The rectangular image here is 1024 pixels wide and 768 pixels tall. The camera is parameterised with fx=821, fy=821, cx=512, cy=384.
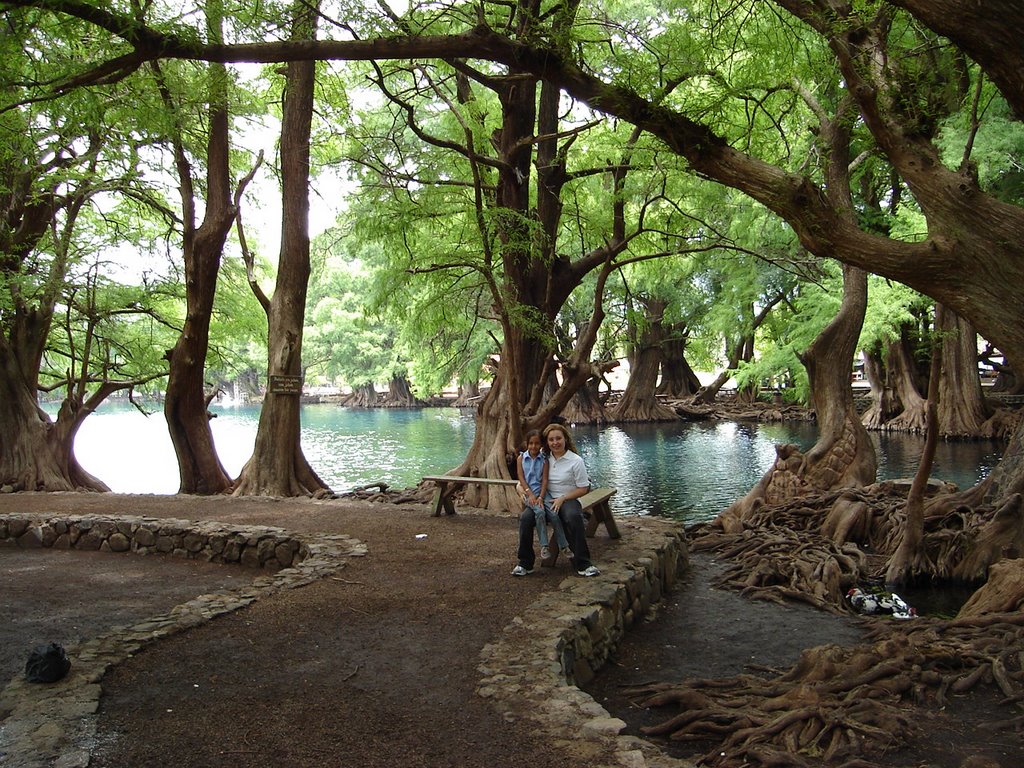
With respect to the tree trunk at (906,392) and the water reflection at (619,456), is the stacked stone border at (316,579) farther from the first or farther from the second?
the tree trunk at (906,392)

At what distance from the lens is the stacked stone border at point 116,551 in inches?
156

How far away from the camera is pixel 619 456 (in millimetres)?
24547

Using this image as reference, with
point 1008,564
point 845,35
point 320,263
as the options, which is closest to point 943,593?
point 1008,564

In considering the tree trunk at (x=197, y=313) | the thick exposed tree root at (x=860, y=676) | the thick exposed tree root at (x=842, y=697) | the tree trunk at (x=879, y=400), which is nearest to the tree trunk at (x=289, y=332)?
the tree trunk at (x=197, y=313)

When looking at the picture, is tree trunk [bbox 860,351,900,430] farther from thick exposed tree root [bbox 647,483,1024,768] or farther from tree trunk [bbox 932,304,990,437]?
thick exposed tree root [bbox 647,483,1024,768]

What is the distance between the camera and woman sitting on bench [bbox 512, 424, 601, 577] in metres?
7.26

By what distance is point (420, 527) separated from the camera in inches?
381

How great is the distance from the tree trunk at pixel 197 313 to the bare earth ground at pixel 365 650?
5.76 meters

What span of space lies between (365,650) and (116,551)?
545 centimetres

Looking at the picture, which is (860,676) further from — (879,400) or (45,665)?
(879,400)

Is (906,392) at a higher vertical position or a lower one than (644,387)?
lower

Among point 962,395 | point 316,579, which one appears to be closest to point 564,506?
point 316,579

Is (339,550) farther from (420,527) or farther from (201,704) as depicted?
(201,704)

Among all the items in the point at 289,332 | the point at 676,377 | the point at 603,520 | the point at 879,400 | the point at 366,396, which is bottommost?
the point at 603,520
